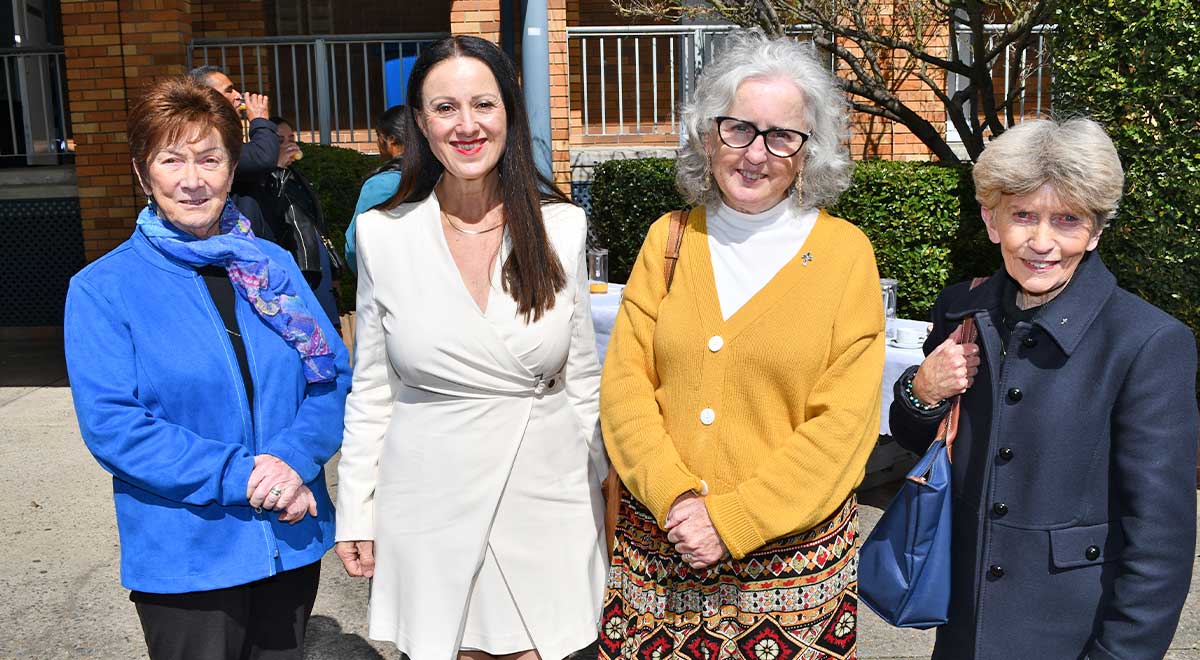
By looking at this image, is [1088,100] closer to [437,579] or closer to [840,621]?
[840,621]

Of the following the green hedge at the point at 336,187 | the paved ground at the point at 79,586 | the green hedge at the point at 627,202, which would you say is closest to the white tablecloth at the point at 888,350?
the paved ground at the point at 79,586

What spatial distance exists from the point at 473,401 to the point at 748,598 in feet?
2.34

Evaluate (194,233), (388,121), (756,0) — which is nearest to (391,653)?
(194,233)

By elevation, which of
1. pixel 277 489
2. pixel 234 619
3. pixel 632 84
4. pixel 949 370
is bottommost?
pixel 234 619

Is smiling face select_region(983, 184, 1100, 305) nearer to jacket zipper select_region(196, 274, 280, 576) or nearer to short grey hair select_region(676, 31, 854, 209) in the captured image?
short grey hair select_region(676, 31, 854, 209)

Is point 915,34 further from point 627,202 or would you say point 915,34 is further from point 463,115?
point 463,115

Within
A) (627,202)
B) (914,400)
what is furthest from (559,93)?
(914,400)

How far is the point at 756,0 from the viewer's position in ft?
23.3

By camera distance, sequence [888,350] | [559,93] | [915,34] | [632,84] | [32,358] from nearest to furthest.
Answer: [888,350] → [915,34] → [32,358] → [559,93] → [632,84]

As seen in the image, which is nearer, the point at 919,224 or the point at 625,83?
the point at 919,224

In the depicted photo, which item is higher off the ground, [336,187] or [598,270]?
[336,187]

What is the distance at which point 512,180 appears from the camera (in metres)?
2.32

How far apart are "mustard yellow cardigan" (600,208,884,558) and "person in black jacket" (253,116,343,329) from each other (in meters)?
3.03

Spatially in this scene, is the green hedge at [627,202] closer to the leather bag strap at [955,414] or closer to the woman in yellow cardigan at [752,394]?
the woman in yellow cardigan at [752,394]
